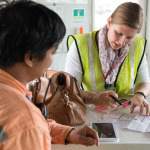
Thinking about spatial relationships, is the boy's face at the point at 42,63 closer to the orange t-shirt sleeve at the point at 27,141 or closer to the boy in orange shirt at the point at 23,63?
the boy in orange shirt at the point at 23,63

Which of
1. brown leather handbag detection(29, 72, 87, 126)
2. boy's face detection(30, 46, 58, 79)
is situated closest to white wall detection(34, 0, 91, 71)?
brown leather handbag detection(29, 72, 87, 126)

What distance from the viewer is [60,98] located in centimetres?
103

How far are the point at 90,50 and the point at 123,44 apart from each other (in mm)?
244

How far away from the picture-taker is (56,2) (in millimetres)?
2164

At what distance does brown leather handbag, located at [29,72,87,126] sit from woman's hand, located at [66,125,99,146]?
0.15 m

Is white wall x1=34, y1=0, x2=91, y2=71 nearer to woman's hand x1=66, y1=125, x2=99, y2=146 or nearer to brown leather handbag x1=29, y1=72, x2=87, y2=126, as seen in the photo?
brown leather handbag x1=29, y1=72, x2=87, y2=126

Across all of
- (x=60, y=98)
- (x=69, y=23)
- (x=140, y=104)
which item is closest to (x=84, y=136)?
(x=60, y=98)

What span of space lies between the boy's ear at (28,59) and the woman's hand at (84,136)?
407 millimetres

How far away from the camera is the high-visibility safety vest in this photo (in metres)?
1.46

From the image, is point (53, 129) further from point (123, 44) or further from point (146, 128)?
point (123, 44)

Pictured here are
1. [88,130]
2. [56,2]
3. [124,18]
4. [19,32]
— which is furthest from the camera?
[56,2]

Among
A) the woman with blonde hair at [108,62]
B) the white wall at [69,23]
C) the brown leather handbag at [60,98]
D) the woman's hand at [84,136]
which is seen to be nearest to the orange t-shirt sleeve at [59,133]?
the woman's hand at [84,136]

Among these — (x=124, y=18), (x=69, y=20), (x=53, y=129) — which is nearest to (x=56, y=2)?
(x=69, y=20)

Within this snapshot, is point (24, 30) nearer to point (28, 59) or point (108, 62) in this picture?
point (28, 59)
